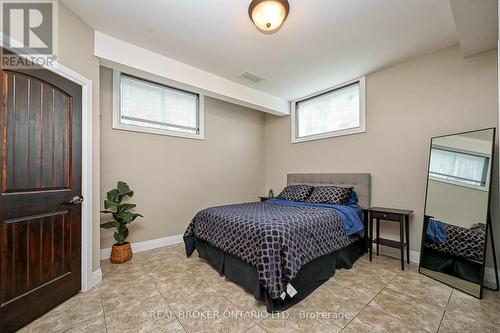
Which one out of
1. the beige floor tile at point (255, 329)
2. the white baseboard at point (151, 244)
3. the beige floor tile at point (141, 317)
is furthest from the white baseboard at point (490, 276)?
the white baseboard at point (151, 244)

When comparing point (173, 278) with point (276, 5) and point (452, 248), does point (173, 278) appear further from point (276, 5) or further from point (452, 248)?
point (452, 248)

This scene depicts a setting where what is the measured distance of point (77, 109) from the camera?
2.05m

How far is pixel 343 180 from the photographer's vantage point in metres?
3.56

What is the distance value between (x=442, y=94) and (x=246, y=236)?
2.96 meters

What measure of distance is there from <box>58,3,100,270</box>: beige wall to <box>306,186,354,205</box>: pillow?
2.84 meters

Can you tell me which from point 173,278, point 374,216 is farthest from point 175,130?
point 374,216

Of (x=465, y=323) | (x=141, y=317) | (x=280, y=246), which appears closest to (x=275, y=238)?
(x=280, y=246)

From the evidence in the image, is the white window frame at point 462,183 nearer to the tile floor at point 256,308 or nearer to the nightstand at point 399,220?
the nightstand at point 399,220

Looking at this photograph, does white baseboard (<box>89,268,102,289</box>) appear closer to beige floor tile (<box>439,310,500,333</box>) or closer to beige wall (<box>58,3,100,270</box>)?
beige wall (<box>58,3,100,270</box>)

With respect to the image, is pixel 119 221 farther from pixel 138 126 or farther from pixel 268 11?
pixel 268 11

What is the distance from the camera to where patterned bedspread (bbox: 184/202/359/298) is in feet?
5.85

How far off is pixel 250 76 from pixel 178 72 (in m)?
1.09

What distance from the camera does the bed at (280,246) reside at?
1.80m

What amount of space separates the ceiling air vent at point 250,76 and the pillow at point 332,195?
6.73 feet
